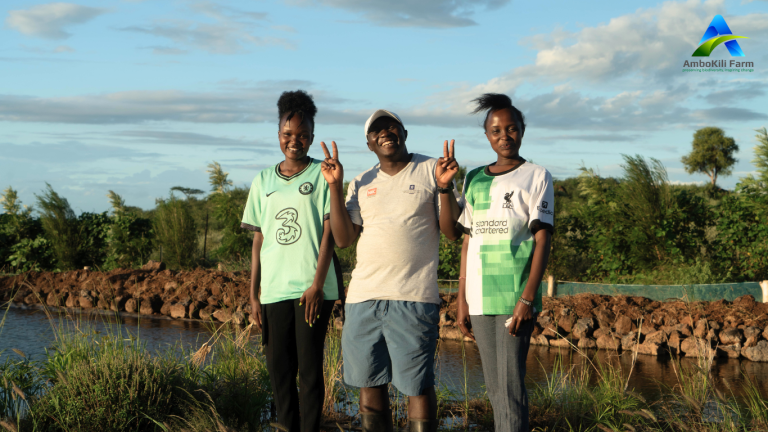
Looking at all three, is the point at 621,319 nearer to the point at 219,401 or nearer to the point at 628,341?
the point at 628,341

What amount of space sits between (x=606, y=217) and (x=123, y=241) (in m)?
10.4

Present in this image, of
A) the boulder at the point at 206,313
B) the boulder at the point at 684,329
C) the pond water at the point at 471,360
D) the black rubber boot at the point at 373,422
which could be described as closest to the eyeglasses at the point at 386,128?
the black rubber boot at the point at 373,422

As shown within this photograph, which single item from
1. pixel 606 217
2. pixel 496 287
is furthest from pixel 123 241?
pixel 496 287

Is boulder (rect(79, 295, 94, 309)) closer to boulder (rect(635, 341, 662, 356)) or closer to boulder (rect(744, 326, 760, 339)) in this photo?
boulder (rect(635, 341, 662, 356))

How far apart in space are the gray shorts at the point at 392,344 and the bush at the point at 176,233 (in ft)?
37.2

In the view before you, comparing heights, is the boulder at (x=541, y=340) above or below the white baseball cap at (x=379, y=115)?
below

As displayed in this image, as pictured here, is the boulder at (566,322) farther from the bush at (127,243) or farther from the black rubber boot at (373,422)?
the bush at (127,243)

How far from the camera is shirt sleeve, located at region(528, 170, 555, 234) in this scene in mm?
2713

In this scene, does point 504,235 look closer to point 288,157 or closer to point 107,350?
point 288,157

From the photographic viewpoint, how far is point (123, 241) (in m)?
14.5

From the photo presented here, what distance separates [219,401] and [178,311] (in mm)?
5894

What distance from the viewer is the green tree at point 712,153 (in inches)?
1588

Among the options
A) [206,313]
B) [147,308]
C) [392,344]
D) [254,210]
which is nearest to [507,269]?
[392,344]

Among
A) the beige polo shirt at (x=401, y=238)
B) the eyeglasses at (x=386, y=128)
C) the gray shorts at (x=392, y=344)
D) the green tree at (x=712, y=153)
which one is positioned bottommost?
the gray shorts at (x=392, y=344)
